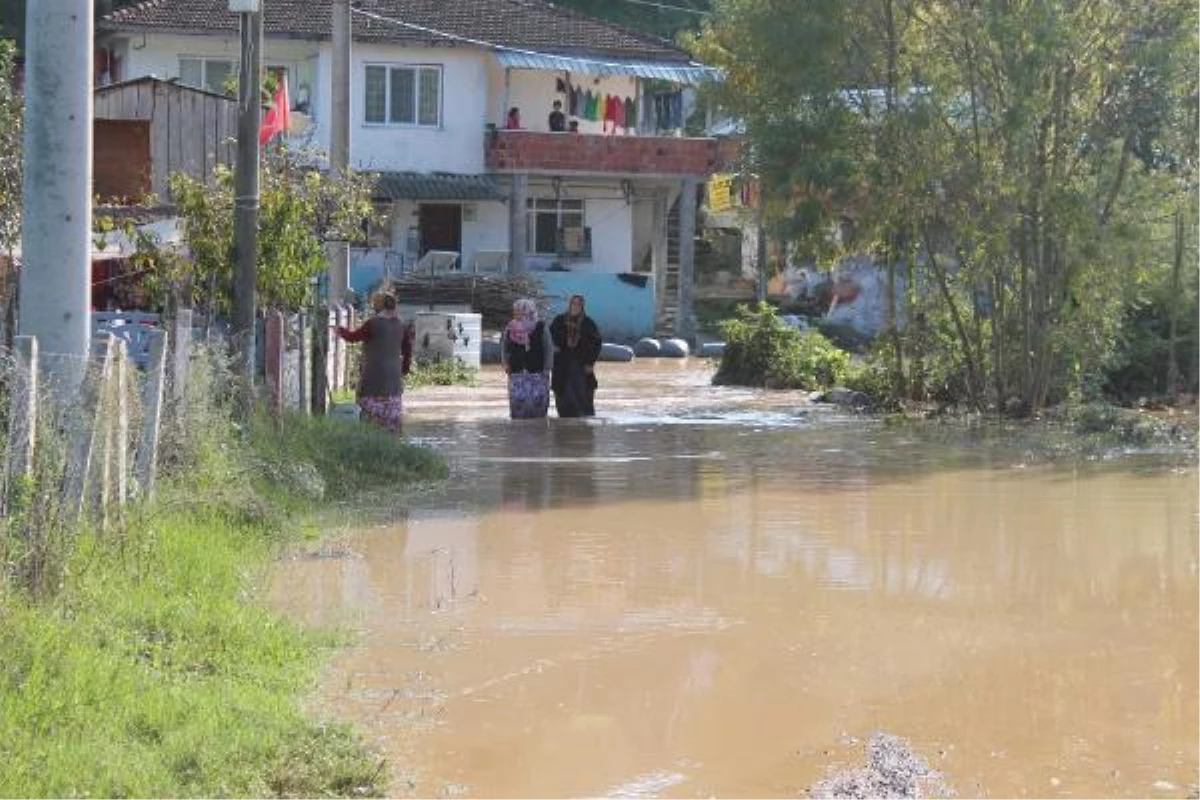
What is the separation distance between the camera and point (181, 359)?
11.9m

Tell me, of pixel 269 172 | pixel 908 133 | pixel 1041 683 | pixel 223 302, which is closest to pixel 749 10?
pixel 908 133

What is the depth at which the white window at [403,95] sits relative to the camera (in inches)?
1636

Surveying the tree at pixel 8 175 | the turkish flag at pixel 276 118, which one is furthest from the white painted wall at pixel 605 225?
the tree at pixel 8 175

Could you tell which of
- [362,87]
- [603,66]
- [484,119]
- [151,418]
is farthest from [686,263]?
[151,418]

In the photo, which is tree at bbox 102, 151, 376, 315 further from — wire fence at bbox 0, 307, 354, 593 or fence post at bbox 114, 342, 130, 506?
fence post at bbox 114, 342, 130, 506

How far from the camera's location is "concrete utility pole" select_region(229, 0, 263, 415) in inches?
599

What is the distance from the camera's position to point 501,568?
39.2ft

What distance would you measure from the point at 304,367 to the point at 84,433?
924 centimetres

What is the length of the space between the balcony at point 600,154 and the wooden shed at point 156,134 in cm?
2010

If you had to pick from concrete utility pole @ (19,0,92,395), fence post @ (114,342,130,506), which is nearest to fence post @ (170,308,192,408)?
fence post @ (114,342,130,506)

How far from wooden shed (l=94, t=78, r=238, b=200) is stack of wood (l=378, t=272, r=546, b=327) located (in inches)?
681

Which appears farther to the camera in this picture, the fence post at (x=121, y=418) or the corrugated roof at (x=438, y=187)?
the corrugated roof at (x=438, y=187)

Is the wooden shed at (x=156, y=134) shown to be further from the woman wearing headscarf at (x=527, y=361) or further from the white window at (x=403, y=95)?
the white window at (x=403, y=95)

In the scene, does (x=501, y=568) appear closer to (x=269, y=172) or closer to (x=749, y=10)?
(x=269, y=172)
